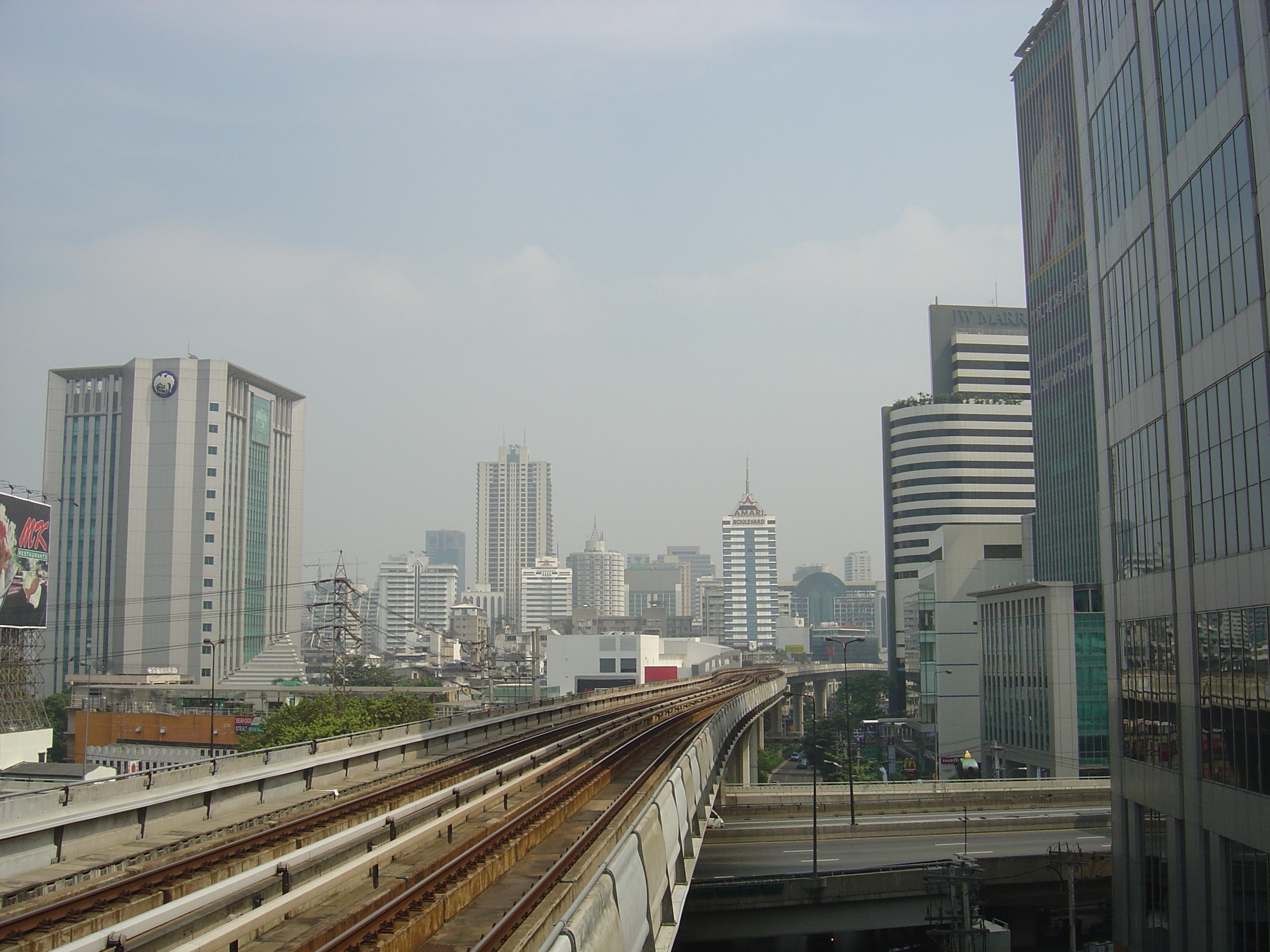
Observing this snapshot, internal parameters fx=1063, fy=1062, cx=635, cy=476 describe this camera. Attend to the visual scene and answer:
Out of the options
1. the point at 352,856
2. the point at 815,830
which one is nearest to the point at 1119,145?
the point at 815,830

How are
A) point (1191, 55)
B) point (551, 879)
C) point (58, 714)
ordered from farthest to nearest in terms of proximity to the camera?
point (58, 714)
point (1191, 55)
point (551, 879)

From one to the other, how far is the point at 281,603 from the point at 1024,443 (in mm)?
105208

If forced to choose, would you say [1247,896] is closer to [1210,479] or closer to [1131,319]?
[1210,479]

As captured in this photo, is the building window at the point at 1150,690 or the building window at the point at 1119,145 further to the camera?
the building window at the point at 1119,145

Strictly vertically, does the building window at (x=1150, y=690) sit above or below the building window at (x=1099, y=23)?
below

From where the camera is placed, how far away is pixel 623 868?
13.1 meters

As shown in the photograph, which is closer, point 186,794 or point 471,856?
point 471,856

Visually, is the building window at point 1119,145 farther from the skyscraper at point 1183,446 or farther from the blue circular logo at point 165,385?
the blue circular logo at point 165,385

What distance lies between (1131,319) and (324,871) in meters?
27.7

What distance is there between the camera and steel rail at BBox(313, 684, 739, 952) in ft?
40.7

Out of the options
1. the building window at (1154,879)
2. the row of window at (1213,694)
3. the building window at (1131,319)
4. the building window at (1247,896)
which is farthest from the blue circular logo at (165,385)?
the building window at (1247,896)

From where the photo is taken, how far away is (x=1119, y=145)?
32.9 m

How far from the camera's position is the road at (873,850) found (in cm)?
3891

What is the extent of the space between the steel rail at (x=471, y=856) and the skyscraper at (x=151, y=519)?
109m
